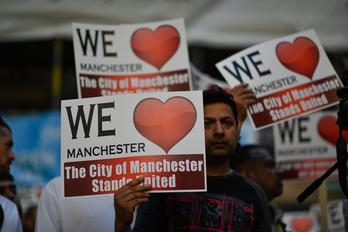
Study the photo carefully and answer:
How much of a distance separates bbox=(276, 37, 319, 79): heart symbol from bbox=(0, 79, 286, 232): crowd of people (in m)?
0.56

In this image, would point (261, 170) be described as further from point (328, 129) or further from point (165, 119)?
point (165, 119)

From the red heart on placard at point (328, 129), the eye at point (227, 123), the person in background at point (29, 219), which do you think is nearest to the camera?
the eye at point (227, 123)

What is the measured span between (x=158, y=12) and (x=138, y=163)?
3.24 metres

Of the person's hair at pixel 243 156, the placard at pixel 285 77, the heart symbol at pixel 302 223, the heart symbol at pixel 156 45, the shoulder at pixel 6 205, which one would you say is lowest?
the heart symbol at pixel 302 223

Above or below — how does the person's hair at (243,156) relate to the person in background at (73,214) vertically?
above

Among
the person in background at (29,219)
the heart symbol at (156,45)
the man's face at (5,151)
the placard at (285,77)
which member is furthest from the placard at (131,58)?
the person in background at (29,219)

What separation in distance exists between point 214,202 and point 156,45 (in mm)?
1289

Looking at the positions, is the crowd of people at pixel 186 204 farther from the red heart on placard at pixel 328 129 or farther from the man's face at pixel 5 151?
the red heart on placard at pixel 328 129

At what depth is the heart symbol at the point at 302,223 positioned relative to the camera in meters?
5.31

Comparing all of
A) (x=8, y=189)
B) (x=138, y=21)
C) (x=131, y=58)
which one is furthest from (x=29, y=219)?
(x=138, y=21)

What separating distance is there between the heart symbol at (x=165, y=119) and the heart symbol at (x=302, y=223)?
10.8 ft

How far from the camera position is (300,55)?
3162 millimetres

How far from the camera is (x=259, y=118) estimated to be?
10.0 feet

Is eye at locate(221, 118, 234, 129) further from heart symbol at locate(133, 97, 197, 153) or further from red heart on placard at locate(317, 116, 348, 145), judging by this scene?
red heart on placard at locate(317, 116, 348, 145)
